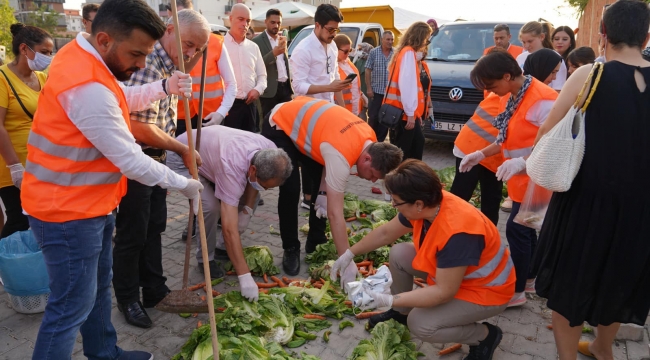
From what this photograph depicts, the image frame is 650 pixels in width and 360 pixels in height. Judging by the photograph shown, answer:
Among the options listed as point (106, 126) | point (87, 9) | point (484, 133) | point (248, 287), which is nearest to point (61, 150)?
point (106, 126)

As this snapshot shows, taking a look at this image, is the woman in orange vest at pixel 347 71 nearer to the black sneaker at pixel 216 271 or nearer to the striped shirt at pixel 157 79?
the black sneaker at pixel 216 271

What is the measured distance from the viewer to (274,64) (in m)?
6.57

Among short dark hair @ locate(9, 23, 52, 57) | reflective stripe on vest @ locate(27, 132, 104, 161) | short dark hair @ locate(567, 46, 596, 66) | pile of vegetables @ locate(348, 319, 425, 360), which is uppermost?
short dark hair @ locate(9, 23, 52, 57)

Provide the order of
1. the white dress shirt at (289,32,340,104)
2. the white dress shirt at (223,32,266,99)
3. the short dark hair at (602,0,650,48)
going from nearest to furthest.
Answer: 1. the short dark hair at (602,0,650,48)
2. the white dress shirt at (289,32,340,104)
3. the white dress shirt at (223,32,266,99)

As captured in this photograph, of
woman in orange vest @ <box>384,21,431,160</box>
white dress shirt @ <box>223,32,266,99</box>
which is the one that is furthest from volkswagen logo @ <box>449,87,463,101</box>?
white dress shirt @ <box>223,32,266,99</box>

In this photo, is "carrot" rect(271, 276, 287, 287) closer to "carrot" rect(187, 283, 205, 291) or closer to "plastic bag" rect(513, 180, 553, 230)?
"carrot" rect(187, 283, 205, 291)

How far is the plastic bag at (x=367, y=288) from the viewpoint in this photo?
2859 millimetres

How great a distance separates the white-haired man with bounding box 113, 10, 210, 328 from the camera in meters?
3.16

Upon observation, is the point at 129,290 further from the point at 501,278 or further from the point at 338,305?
the point at 501,278

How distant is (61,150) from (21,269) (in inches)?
70.4

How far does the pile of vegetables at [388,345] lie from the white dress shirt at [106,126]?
1.69 meters

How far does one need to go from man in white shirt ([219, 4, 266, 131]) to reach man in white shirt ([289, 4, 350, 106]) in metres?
0.63

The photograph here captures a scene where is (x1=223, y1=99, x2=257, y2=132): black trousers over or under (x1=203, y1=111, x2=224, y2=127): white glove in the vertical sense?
under

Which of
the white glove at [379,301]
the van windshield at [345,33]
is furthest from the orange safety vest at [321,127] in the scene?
the van windshield at [345,33]
